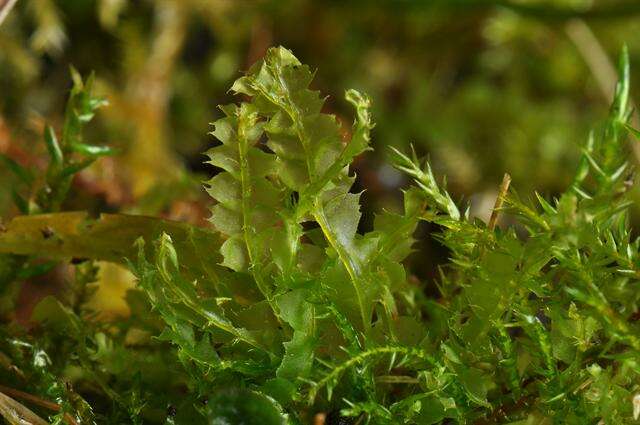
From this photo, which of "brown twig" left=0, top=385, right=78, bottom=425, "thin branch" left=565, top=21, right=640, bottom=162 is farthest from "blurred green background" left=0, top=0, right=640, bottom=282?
"brown twig" left=0, top=385, right=78, bottom=425

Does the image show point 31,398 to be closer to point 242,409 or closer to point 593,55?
point 242,409

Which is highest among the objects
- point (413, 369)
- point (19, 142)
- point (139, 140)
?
point (413, 369)

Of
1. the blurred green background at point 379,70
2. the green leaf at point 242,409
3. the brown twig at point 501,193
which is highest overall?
the brown twig at point 501,193

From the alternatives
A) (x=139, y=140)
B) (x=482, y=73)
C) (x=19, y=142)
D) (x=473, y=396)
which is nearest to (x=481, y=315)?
(x=473, y=396)

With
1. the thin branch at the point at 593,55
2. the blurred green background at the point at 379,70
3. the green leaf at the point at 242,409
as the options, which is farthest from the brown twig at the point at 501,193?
the thin branch at the point at 593,55

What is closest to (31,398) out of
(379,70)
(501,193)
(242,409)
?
(242,409)

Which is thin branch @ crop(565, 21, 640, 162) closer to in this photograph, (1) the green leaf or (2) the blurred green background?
(2) the blurred green background

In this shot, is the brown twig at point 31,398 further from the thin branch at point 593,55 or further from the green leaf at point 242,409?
the thin branch at point 593,55

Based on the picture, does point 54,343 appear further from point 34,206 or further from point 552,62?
point 552,62

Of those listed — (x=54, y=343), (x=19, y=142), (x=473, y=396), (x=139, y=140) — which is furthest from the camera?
(x=139, y=140)
